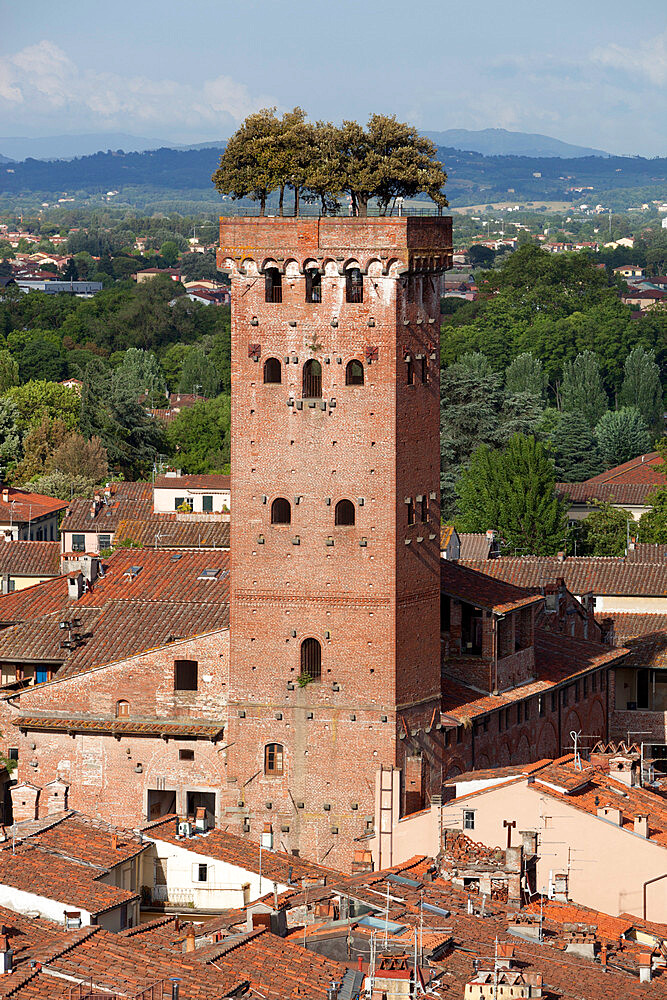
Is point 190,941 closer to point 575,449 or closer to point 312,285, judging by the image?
point 312,285

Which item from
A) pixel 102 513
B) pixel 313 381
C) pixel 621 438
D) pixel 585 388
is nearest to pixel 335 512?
pixel 313 381

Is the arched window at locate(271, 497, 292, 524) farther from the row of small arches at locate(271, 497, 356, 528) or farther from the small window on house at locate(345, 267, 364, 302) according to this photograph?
the small window on house at locate(345, 267, 364, 302)

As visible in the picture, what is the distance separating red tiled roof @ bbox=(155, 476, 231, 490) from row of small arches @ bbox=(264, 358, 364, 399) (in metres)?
40.0

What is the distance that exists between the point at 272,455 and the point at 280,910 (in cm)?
1268

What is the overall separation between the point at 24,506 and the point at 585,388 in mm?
50461

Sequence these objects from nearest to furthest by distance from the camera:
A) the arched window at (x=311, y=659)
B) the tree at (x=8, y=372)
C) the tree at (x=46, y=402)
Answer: the arched window at (x=311, y=659), the tree at (x=46, y=402), the tree at (x=8, y=372)

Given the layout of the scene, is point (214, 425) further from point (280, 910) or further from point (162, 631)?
point (280, 910)

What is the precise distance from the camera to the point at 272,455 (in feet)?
153

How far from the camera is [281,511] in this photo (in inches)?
1843

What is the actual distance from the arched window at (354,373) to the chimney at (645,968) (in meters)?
14.5

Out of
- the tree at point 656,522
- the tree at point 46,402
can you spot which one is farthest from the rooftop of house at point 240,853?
the tree at point 46,402

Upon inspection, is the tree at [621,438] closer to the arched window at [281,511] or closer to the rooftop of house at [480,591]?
the rooftop of house at [480,591]

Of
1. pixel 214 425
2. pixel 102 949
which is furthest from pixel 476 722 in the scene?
pixel 214 425

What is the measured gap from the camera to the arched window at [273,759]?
154 ft
